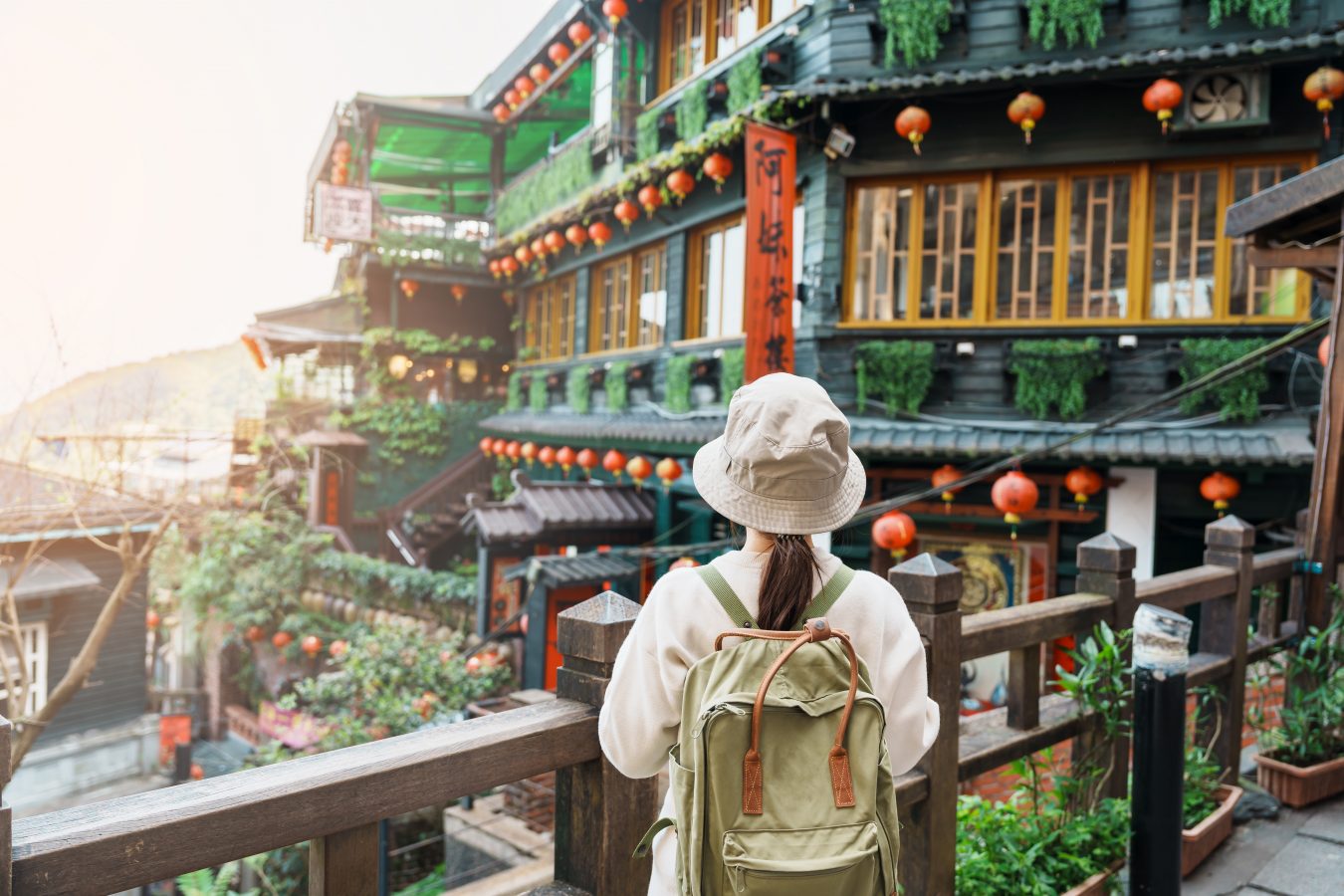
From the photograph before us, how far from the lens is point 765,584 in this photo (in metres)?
1.88

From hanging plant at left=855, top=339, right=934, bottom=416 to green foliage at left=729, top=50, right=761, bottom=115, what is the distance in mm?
3168

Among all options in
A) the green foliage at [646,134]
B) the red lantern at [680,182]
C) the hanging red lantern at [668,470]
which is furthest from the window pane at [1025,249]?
the green foliage at [646,134]

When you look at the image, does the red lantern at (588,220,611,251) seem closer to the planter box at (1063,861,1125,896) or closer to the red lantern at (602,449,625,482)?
→ the red lantern at (602,449,625,482)

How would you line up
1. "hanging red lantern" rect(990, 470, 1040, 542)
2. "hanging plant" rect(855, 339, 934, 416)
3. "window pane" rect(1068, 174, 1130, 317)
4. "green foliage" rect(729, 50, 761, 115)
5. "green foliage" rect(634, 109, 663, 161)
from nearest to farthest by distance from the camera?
"hanging red lantern" rect(990, 470, 1040, 542)
"window pane" rect(1068, 174, 1130, 317)
"hanging plant" rect(855, 339, 934, 416)
"green foliage" rect(729, 50, 761, 115)
"green foliage" rect(634, 109, 663, 161)

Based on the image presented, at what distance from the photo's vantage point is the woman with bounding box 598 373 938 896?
1875mm

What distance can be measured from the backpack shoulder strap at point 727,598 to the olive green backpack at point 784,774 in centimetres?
11

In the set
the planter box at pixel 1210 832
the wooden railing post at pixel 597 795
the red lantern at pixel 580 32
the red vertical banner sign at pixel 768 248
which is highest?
the red lantern at pixel 580 32

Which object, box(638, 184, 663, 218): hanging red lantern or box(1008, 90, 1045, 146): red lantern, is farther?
box(638, 184, 663, 218): hanging red lantern

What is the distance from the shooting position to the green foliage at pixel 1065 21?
29.6ft

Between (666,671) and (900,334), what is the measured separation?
8.63 m

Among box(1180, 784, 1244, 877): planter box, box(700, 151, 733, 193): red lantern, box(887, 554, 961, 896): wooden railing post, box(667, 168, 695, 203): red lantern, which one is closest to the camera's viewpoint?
box(887, 554, 961, 896): wooden railing post

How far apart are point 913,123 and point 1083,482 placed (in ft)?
12.6

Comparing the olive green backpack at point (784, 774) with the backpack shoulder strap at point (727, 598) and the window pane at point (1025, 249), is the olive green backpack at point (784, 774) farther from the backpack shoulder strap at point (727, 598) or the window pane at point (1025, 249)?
the window pane at point (1025, 249)

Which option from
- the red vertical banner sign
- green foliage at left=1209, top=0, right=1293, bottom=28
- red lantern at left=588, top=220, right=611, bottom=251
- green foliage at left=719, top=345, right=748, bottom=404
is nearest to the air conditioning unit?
green foliage at left=1209, top=0, right=1293, bottom=28
